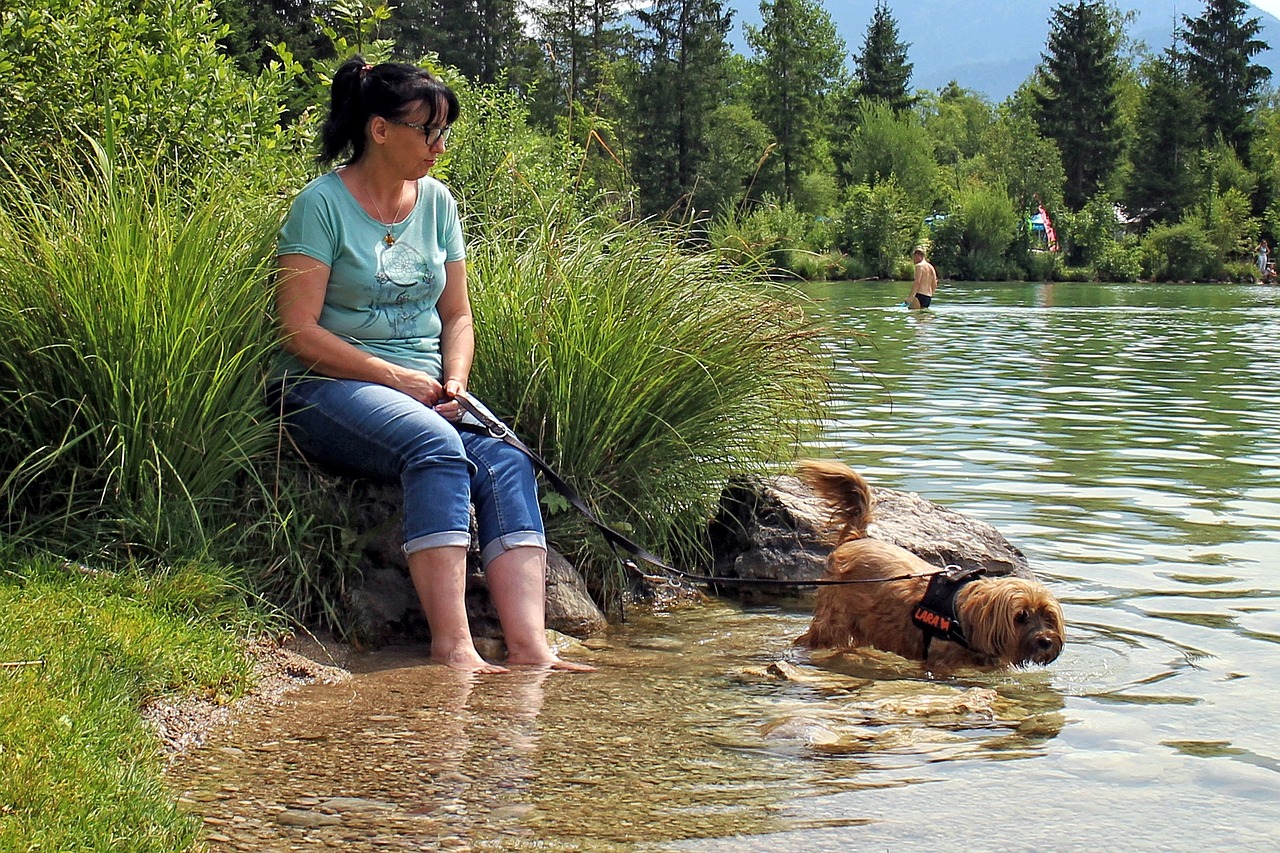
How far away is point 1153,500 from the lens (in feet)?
30.0

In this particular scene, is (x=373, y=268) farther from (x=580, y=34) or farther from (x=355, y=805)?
(x=580, y=34)

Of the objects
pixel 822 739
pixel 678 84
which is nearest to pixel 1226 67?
pixel 678 84

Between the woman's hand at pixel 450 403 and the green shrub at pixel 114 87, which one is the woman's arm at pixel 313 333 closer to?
the woman's hand at pixel 450 403

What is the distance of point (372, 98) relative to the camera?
17.5 feet

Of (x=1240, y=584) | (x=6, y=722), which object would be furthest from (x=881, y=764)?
(x=1240, y=584)

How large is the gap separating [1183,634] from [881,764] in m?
2.45

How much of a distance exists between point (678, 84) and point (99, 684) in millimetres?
68494

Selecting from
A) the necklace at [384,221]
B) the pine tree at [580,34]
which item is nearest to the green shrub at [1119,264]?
the pine tree at [580,34]

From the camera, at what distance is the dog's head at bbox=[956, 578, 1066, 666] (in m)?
5.05

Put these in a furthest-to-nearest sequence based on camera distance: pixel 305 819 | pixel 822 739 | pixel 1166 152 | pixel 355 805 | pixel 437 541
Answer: pixel 1166 152 < pixel 437 541 < pixel 822 739 < pixel 355 805 < pixel 305 819

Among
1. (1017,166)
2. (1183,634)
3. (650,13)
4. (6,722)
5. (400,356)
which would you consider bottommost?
(1183,634)

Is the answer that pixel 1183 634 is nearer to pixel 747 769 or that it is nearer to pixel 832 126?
pixel 747 769

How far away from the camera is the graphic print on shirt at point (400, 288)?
5.40 metres

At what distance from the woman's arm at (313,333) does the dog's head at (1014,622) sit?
7.71 feet
